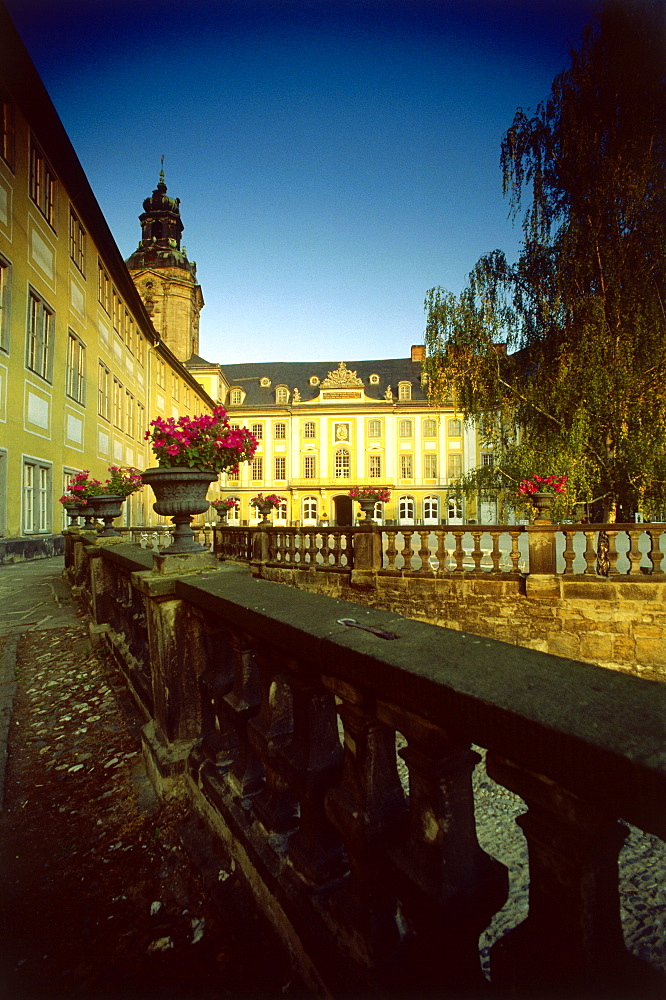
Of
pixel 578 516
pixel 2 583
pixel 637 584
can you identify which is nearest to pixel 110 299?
pixel 2 583

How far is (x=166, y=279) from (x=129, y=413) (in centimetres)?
2255

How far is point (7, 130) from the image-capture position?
11.7m

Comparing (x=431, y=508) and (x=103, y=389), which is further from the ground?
(x=103, y=389)

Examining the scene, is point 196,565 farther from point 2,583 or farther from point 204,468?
point 2,583

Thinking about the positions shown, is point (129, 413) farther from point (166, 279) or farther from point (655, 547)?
point (166, 279)

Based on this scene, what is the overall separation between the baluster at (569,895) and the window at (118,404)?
73.3ft

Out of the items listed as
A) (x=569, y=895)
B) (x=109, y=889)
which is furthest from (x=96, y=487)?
(x=569, y=895)

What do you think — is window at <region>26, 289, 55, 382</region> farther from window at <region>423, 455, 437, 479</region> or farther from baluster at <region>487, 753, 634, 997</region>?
window at <region>423, 455, 437, 479</region>

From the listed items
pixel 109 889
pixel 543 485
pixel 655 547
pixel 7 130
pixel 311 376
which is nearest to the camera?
pixel 109 889

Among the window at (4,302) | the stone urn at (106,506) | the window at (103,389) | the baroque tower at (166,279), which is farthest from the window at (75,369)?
the baroque tower at (166,279)

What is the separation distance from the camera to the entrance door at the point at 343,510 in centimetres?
4356

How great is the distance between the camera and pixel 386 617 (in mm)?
1442

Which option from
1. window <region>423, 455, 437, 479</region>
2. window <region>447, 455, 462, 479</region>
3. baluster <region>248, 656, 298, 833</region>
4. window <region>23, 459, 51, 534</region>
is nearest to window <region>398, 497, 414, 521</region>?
window <region>423, 455, 437, 479</region>

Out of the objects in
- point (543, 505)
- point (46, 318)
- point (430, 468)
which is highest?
point (46, 318)
